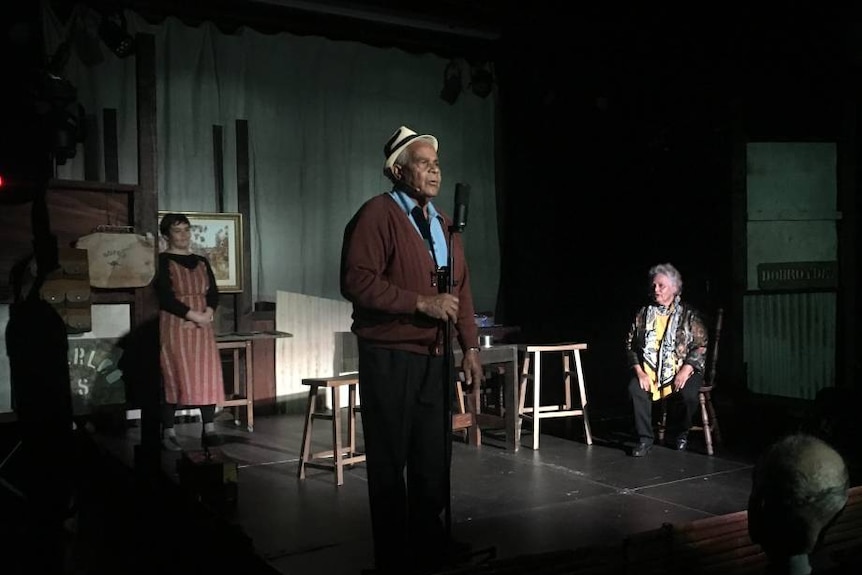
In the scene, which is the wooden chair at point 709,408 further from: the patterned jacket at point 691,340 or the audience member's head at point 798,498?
the audience member's head at point 798,498

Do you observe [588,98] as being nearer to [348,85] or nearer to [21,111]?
[348,85]

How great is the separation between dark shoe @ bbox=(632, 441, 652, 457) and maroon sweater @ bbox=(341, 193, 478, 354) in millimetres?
2801

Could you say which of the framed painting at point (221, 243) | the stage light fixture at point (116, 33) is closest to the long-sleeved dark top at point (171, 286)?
the framed painting at point (221, 243)

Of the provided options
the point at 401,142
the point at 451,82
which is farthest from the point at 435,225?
the point at 451,82

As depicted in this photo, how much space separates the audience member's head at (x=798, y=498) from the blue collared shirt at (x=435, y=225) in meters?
1.66

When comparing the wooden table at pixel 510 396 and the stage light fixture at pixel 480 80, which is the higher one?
the stage light fixture at pixel 480 80

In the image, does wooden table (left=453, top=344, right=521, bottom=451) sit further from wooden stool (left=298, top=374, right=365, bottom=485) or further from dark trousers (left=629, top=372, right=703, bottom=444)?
wooden stool (left=298, top=374, right=365, bottom=485)

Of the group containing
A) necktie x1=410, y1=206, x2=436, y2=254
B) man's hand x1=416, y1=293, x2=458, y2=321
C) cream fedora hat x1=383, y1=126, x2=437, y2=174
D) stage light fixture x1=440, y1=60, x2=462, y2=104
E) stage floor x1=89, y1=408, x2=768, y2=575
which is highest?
stage light fixture x1=440, y1=60, x2=462, y2=104

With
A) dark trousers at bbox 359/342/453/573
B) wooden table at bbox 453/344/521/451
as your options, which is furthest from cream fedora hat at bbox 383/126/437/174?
wooden table at bbox 453/344/521/451

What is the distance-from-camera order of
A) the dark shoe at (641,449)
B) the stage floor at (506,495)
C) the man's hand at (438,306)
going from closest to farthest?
the man's hand at (438,306) < the stage floor at (506,495) < the dark shoe at (641,449)

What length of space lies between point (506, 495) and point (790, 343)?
3097 mm

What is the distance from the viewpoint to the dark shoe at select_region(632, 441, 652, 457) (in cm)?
536

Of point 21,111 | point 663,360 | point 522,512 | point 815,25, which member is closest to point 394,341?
point 522,512

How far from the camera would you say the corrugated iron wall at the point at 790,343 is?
6285mm
